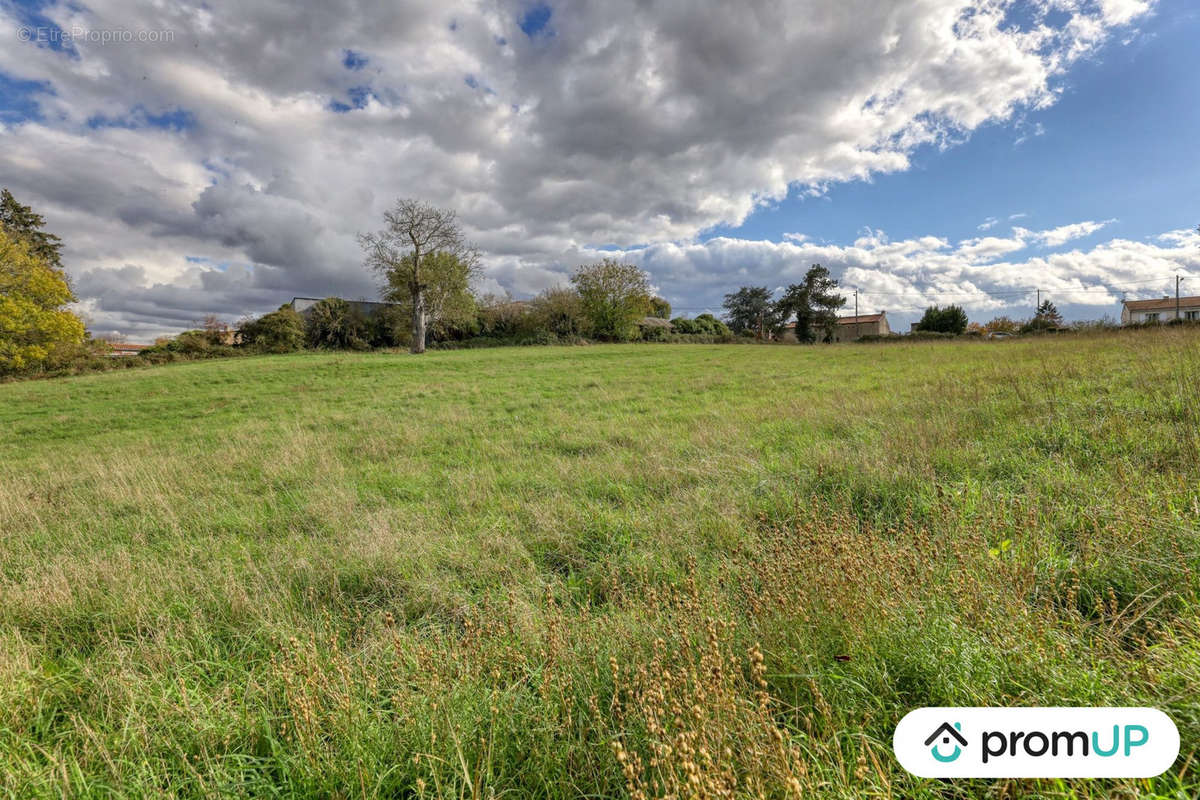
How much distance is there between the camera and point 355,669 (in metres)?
2.84

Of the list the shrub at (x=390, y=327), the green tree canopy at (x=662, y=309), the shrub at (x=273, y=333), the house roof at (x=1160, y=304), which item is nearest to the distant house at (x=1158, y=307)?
the house roof at (x=1160, y=304)

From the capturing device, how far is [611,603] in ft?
10.8

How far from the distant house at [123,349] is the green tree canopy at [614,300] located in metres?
44.6

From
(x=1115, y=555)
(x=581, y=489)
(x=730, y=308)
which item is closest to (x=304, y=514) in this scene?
(x=581, y=489)

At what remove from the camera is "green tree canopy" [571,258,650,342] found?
61188 millimetres

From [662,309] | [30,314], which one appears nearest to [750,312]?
[662,309]

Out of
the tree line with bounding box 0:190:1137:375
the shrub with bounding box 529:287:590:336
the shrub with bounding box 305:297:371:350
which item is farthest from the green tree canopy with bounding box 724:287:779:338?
the shrub with bounding box 305:297:371:350

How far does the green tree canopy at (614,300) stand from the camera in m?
61.2

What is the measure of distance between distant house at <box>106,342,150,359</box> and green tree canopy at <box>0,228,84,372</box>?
9.78ft

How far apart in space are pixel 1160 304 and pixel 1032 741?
396ft

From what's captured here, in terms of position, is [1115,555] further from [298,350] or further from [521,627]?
[298,350]

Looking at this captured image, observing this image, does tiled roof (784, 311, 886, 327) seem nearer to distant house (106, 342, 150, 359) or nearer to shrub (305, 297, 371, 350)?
shrub (305, 297, 371, 350)

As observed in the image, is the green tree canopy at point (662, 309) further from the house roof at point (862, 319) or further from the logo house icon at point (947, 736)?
the logo house icon at point (947, 736)

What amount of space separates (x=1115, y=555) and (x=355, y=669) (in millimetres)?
4964
